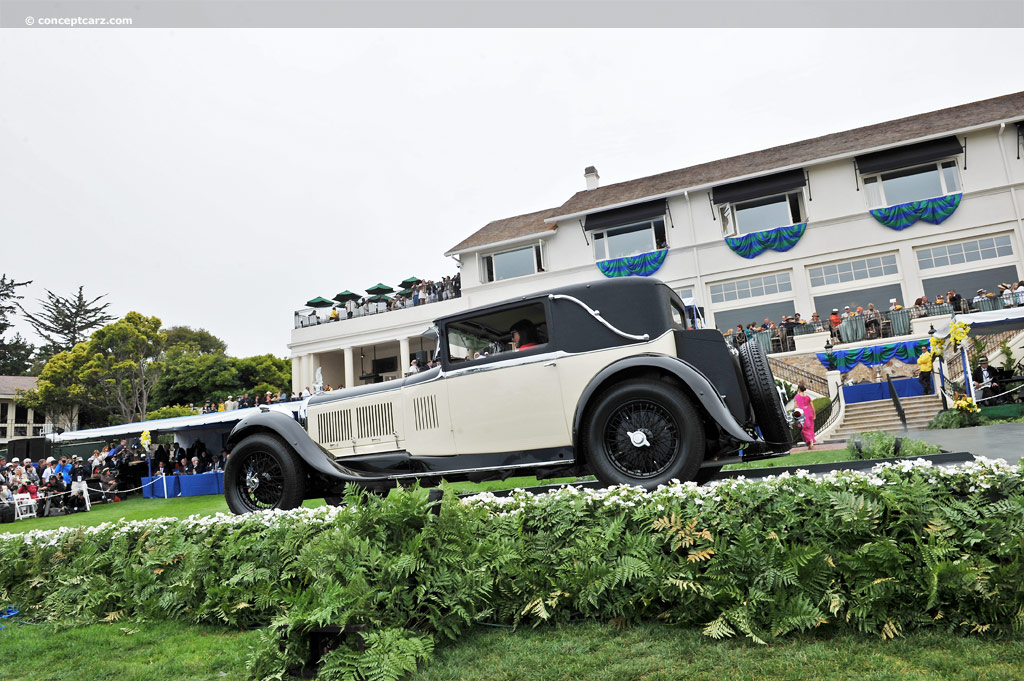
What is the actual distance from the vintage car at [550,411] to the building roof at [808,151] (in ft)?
71.9

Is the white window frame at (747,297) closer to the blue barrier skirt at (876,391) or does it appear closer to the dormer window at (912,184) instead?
the dormer window at (912,184)

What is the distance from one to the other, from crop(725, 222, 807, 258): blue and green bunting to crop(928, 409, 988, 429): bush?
12.2 meters

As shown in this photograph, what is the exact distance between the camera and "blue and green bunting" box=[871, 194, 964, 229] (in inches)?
857

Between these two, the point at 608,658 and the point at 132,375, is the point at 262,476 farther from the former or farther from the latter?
the point at 132,375

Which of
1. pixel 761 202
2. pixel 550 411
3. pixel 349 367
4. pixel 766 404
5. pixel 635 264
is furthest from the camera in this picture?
pixel 349 367

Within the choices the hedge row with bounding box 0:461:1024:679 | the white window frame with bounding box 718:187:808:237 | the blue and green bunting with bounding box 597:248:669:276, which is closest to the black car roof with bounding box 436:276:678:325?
the hedge row with bounding box 0:461:1024:679

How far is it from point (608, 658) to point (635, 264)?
24.6 meters

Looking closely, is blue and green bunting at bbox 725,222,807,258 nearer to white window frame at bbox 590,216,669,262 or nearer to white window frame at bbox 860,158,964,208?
white window frame at bbox 860,158,964,208

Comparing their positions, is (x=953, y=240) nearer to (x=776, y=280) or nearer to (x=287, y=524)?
(x=776, y=280)

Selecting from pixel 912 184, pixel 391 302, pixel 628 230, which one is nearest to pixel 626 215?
pixel 628 230

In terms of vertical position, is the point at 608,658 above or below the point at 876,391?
below

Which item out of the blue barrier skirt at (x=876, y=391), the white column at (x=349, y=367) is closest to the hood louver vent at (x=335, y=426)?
the blue barrier skirt at (x=876, y=391)

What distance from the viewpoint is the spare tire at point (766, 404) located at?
16.8 feet

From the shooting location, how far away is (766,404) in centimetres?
512
